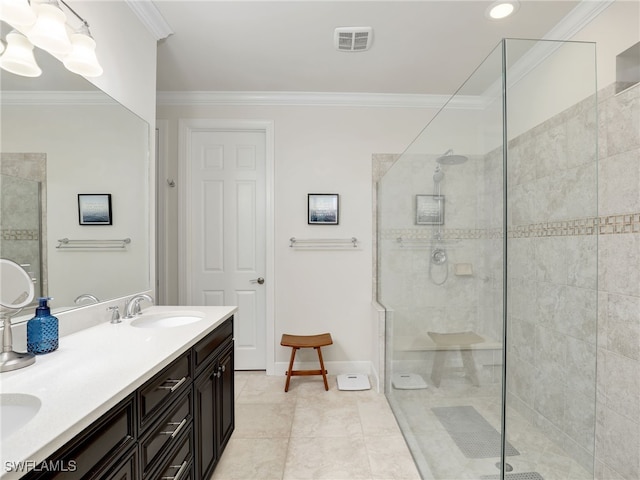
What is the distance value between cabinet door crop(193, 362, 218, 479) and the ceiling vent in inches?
86.3

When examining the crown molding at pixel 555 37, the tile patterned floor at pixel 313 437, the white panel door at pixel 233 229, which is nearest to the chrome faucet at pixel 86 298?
the tile patterned floor at pixel 313 437

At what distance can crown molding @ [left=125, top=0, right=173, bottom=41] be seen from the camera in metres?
1.81

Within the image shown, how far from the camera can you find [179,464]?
1.24 meters

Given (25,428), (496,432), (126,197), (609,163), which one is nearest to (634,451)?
(496,432)

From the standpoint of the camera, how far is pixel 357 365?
119 inches

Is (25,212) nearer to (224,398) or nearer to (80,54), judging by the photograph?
(80,54)

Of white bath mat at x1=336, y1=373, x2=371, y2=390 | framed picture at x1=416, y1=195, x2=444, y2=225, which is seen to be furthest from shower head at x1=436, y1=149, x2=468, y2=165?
white bath mat at x1=336, y1=373, x2=371, y2=390

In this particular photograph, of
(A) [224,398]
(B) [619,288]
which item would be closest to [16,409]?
(A) [224,398]

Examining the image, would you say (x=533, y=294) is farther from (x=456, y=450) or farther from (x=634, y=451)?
(x=634, y=451)

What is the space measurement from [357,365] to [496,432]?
211cm

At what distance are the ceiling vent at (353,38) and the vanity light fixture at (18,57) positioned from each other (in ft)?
5.37

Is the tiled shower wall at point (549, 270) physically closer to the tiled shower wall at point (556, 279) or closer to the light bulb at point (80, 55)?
the tiled shower wall at point (556, 279)

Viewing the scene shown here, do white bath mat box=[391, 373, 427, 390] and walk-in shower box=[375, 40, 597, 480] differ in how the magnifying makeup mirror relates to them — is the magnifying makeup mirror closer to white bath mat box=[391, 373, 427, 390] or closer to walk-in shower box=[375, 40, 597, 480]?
walk-in shower box=[375, 40, 597, 480]

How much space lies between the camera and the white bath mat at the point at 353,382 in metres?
2.69
